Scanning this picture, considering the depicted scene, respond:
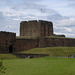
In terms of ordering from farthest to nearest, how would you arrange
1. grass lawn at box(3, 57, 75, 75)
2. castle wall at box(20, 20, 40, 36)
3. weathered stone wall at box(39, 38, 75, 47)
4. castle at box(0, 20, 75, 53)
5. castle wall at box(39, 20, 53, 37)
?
1. castle wall at box(20, 20, 40, 36)
2. castle wall at box(39, 20, 53, 37)
3. weathered stone wall at box(39, 38, 75, 47)
4. castle at box(0, 20, 75, 53)
5. grass lawn at box(3, 57, 75, 75)

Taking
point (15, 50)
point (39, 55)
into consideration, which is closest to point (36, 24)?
point (15, 50)

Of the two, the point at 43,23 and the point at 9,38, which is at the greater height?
the point at 43,23

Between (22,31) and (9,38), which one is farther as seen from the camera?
(22,31)

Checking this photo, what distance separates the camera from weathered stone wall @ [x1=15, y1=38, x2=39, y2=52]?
164 ft

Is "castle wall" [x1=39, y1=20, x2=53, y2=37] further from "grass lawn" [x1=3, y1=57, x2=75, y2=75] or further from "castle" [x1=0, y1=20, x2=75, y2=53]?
"grass lawn" [x1=3, y1=57, x2=75, y2=75]

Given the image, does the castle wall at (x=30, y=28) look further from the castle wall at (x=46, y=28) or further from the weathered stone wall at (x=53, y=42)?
the weathered stone wall at (x=53, y=42)

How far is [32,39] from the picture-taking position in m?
53.5

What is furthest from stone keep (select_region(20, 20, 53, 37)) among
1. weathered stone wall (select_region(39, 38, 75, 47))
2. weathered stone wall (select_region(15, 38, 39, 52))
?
weathered stone wall (select_region(15, 38, 39, 52))

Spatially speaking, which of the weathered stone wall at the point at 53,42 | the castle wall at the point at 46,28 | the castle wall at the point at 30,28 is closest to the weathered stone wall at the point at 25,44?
the weathered stone wall at the point at 53,42

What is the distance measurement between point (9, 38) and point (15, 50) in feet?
13.3

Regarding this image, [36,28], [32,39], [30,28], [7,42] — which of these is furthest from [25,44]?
[30,28]

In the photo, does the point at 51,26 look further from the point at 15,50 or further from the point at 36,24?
the point at 15,50

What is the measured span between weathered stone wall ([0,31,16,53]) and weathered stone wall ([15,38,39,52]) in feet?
5.74

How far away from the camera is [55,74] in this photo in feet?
60.2
